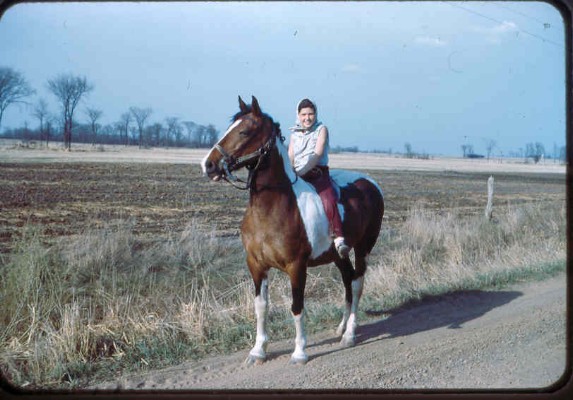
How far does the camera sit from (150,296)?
7.36 m

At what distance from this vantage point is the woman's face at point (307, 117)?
562 cm

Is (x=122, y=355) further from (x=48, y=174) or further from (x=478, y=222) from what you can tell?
(x=48, y=174)

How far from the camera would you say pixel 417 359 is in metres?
5.30

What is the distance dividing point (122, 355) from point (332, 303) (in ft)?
10.3

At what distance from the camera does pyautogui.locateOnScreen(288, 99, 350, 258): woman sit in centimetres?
545

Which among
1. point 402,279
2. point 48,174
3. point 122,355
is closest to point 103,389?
point 122,355

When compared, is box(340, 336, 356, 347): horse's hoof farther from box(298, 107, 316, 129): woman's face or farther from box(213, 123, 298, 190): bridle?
box(298, 107, 316, 129): woman's face

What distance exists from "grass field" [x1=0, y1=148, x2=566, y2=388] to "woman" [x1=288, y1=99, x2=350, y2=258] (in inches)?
63.8

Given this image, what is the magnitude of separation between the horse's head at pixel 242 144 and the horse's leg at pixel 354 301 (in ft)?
6.73

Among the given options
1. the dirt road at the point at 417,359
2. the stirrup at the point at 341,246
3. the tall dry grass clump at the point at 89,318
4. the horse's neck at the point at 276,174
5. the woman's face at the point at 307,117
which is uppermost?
the woman's face at the point at 307,117

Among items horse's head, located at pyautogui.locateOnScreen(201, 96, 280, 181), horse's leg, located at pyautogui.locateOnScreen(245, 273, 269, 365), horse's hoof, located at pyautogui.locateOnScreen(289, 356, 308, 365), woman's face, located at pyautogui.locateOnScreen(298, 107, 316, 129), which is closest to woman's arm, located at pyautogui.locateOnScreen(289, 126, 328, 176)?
woman's face, located at pyautogui.locateOnScreen(298, 107, 316, 129)

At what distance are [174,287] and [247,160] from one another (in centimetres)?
381

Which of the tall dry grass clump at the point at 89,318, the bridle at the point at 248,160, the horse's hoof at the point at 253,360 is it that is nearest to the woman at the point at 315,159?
the bridle at the point at 248,160

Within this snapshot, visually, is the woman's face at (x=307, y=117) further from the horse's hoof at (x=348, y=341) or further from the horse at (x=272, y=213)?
the horse's hoof at (x=348, y=341)
